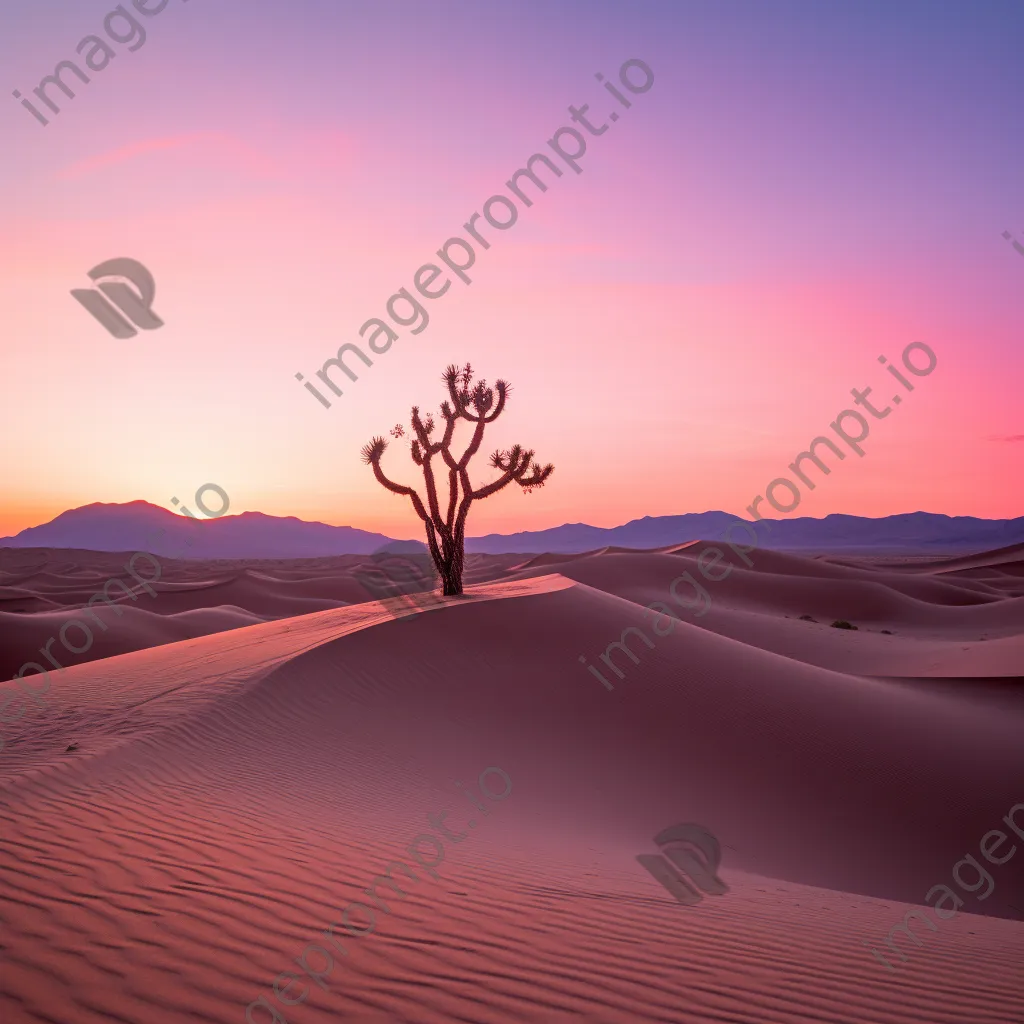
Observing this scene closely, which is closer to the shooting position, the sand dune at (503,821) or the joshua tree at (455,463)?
the sand dune at (503,821)

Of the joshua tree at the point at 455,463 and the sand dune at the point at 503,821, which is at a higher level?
the joshua tree at the point at 455,463

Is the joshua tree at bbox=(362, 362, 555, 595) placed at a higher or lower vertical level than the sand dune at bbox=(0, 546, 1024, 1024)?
higher

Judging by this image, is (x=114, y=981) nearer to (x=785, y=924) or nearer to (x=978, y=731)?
(x=785, y=924)

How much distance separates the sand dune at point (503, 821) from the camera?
3105mm

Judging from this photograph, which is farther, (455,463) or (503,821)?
(455,463)

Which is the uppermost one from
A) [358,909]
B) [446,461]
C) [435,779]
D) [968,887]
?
[446,461]

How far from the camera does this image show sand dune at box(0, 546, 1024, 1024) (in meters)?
3.11

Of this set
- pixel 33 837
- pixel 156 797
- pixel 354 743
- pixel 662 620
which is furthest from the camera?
pixel 662 620

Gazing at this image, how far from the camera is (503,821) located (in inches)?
270

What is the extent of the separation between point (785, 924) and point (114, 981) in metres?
3.80

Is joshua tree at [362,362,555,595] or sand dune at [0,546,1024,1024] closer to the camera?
sand dune at [0,546,1024,1024]

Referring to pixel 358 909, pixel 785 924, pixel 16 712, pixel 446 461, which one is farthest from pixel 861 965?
pixel 446 461

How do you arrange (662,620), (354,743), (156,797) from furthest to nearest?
1. (662,620)
2. (354,743)
3. (156,797)

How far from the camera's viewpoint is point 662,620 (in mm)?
14930
